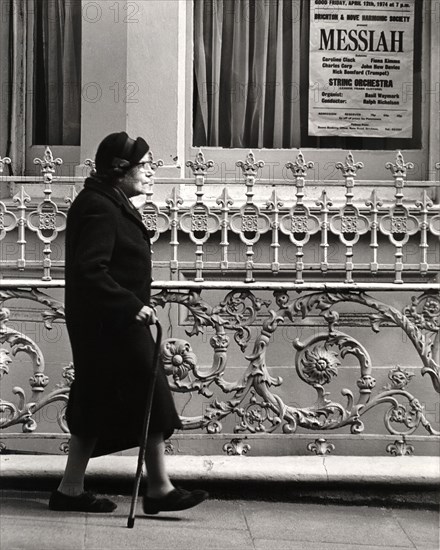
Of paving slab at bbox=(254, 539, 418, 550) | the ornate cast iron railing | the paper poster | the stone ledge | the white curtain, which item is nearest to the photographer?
paving slab at bbox=(254, 539, 418, 550)

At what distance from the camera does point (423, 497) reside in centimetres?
730

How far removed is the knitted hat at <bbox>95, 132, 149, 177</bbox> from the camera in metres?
6.40

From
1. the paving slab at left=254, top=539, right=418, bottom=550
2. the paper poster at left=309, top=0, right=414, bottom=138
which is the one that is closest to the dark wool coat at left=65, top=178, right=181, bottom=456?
the paving slab at left=254, top=539, right=418, bottom=550

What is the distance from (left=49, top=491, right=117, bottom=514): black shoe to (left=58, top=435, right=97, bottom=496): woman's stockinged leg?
0.03 metres

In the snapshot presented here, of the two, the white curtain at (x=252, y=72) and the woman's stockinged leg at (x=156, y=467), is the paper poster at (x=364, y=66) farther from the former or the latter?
the woman's stockinged leg at (x=156, y=467)

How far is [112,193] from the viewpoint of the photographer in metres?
6.40

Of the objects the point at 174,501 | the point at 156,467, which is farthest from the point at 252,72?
the point at 174,501

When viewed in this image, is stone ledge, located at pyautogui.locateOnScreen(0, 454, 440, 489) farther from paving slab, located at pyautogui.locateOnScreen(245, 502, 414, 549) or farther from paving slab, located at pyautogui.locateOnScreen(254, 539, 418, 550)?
paving slab, located at pyautogui.locateOnScreen(254, 539, 418, 550)

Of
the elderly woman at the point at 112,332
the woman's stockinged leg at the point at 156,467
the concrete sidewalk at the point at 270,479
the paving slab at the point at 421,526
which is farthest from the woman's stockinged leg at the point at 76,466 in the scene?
the paving slab at the point at 421,526

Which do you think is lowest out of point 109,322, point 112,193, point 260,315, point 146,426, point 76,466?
point 76,466

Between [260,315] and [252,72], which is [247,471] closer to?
[260,315]

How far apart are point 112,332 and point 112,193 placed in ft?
2.42

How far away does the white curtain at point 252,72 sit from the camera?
900 cm

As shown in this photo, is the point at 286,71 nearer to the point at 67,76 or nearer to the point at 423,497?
the point at 67,76
